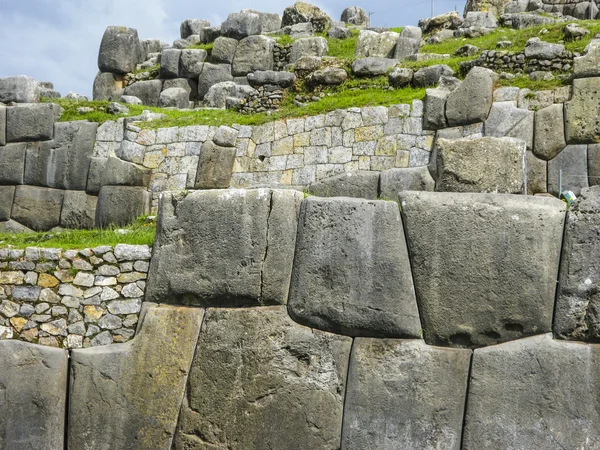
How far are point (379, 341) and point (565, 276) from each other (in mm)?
1464

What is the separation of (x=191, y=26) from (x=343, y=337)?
22.1 metres

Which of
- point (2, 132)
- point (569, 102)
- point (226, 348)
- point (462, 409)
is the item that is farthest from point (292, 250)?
point (2, 132)

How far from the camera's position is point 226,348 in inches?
265

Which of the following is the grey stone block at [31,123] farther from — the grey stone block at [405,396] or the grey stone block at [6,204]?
the grey stone block at [405,396]

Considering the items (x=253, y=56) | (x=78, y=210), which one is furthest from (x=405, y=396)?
(x=253, y=56)

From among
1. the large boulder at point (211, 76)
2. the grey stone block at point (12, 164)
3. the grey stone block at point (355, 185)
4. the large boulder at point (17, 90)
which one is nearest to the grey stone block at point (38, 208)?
the grey stone block at point (12, 164)

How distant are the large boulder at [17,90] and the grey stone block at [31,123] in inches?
39.2

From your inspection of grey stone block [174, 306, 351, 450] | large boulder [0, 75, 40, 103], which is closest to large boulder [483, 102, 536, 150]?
grey stone block [174, 306, 351, 450]

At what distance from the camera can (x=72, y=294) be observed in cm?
746

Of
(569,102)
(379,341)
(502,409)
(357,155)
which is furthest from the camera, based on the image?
(357,155)

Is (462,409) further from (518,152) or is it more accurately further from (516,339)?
(518,152)

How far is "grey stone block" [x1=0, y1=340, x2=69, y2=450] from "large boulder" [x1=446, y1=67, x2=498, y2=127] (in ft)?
26.3

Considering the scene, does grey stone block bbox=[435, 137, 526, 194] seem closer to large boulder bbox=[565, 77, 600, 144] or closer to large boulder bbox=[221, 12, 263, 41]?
large boulder bbox=[565, 77, 600, 144]

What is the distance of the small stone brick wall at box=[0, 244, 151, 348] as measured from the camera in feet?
24.0
